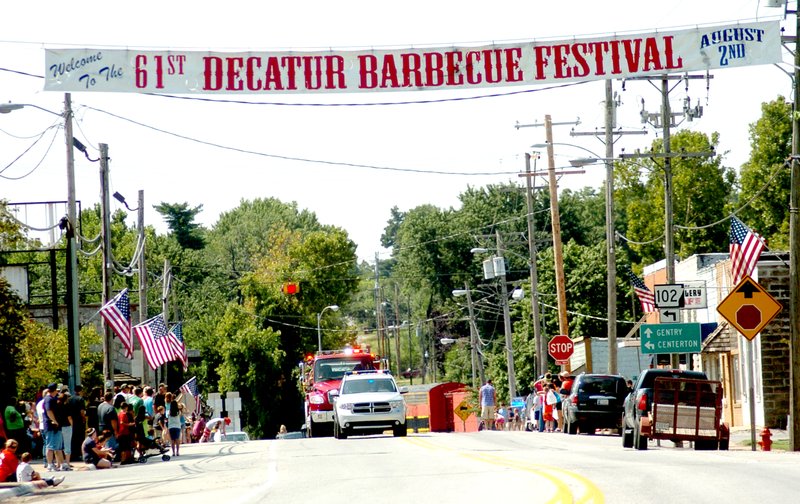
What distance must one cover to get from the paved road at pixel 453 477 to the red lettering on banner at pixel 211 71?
703 cm

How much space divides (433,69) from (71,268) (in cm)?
1350

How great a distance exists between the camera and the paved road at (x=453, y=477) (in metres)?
14.8

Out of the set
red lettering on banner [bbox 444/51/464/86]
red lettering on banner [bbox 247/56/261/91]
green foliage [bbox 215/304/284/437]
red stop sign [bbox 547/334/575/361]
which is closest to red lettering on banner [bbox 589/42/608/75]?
red lettering on banner [bbox 444/51/464/86]

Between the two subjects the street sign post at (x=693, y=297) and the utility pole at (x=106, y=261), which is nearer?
the utility pole at (x=106, y=261)

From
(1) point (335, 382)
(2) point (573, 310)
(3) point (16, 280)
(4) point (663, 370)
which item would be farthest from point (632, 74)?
(2) point (573, 310)

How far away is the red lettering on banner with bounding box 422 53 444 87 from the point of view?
2366cm

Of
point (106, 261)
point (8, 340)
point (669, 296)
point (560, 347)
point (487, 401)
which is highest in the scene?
point (106, 261)

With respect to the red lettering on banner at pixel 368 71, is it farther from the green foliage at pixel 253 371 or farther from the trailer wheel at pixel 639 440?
the green foliage at pixel 253 371

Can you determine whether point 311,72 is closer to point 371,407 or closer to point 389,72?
point 389,72

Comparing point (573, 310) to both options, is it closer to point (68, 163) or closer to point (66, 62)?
point (68, 163)

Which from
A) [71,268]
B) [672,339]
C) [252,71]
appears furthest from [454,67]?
[71,268]

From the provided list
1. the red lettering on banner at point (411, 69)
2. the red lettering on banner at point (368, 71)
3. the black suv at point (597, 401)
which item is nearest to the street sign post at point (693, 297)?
the black suv at point (597, 401)

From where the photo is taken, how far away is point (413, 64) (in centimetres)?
2355

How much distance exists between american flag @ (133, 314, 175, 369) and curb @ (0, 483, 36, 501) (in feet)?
57.5
